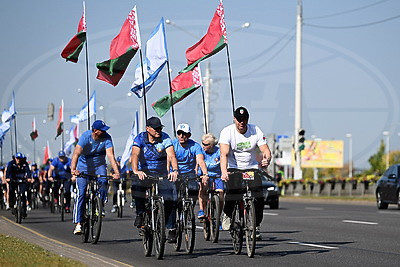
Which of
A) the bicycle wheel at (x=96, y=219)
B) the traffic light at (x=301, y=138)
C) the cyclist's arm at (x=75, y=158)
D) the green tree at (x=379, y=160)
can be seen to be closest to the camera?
the bicycle wheel at (x=96, y=219)

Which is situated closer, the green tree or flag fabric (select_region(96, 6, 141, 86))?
flag fabric (select_region(96, 6, 141, 86))

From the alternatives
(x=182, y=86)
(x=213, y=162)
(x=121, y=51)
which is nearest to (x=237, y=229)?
(x=213, y=162)

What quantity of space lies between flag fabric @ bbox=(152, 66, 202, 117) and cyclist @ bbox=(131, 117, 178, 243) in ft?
29.9

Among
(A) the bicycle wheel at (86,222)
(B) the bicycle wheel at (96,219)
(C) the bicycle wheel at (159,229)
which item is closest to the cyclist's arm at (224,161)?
(C) the bicycle wheel at (159,229)

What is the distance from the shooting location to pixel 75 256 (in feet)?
40.9

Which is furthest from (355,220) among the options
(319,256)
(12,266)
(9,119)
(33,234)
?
(9,119)

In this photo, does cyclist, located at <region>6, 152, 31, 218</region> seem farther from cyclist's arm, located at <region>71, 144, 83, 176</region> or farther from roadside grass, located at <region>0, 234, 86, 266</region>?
roadside grass, located at <region>0, 234, 86, 266</region>

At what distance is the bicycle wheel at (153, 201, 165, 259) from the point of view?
1285 centimetres

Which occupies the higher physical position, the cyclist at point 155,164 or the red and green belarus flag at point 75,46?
the red and green belarus flag at point 75,46

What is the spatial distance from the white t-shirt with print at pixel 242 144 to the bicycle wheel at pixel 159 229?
1.27 m

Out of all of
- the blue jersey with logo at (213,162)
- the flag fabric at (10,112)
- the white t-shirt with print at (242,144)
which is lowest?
the blue jersey with logo at (213,162)

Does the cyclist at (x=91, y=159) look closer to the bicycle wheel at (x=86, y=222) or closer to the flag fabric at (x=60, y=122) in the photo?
the bicycle wheel at (x=86, y=222)

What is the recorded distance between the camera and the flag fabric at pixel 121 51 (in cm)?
2147

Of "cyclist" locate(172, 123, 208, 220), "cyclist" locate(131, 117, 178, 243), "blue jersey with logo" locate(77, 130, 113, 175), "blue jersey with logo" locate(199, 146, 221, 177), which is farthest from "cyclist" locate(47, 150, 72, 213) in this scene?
"cyclist" locate(131, 117, 178, 243)
